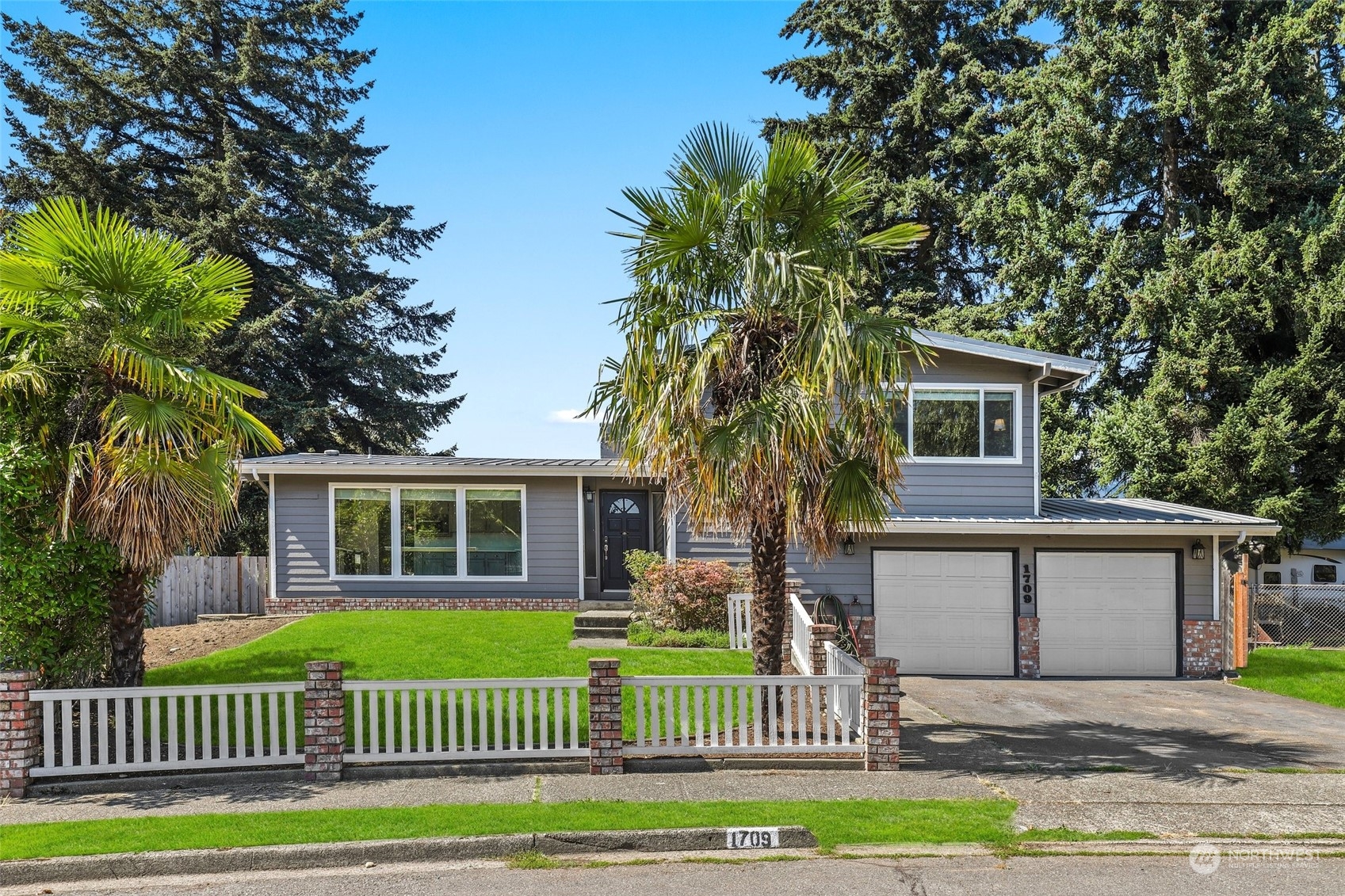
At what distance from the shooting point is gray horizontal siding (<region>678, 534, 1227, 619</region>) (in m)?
14.5

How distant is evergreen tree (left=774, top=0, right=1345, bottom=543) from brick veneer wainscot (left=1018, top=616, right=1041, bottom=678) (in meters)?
8.67

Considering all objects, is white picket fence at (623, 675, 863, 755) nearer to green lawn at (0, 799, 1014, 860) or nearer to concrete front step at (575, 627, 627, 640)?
green lawn at (0, 799, 1014, 860)

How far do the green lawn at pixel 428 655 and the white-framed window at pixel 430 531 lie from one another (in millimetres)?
2231

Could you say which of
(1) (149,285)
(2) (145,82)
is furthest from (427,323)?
(1) (149,285)

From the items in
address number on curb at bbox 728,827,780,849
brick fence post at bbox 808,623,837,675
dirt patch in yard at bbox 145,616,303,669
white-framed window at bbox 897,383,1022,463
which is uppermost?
white-framed window at bbox 897,383,1022,463

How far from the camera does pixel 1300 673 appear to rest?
14.5m

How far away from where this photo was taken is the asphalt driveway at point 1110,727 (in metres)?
8.64

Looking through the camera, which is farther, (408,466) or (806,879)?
(408,466)

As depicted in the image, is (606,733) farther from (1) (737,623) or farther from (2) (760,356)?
(1) (737,623)

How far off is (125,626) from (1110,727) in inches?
422

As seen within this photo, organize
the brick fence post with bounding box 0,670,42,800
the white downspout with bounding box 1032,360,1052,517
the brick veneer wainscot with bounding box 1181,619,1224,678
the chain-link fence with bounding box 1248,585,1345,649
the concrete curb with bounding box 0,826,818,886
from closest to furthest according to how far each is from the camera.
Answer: the concrete curb with bounding box 0,826,818,886, the brick fence post with bounding box 0,670,42,800, the brick veneer wainscot with bounding box 1181,619,1224,678, the white downspout with bounding box 1032,360,1052,517, the chain-link fence with bounding box 1248,585,1345,649

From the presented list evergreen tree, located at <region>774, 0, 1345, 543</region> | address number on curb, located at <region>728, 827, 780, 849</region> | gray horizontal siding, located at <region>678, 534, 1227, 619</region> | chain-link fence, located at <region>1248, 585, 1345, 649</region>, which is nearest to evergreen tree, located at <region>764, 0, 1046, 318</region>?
evergreen tree, located at <region>774, 0, 1345, 543</region>

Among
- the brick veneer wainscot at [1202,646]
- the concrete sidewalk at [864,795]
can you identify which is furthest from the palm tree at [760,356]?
the brick veneer wainscot at [1202,646]

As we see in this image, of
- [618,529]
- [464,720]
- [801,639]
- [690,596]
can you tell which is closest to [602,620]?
[690,596]
